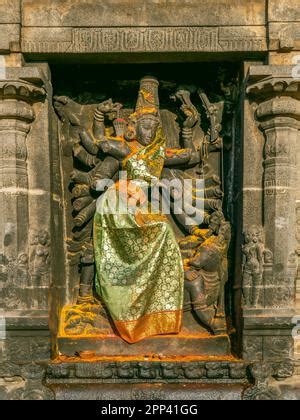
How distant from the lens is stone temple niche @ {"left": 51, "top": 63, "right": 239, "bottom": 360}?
727 cm

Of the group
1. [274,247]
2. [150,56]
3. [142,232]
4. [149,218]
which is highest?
[150,56]

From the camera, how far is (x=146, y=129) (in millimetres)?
7480

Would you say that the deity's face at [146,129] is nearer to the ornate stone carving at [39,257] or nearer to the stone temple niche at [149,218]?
the stone temple niche at [149,218]

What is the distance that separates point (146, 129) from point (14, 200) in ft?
5.62

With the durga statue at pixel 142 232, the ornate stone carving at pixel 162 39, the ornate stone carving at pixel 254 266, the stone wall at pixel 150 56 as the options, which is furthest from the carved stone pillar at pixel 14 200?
the ornate stone carving at pixel 254 266

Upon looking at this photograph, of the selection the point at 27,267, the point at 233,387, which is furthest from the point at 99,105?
the point at 233,387

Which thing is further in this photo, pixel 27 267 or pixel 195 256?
pixel 195 256

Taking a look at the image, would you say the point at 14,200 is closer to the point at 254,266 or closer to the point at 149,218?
the point at 149,218

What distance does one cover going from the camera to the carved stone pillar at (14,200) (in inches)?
270

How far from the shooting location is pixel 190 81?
775 centimetres

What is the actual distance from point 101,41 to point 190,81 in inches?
50.8

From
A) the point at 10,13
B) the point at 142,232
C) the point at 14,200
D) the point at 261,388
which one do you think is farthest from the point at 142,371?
the point at 10,13

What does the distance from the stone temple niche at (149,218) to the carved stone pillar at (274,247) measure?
58 cm

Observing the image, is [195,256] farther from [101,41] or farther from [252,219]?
[101,41]
